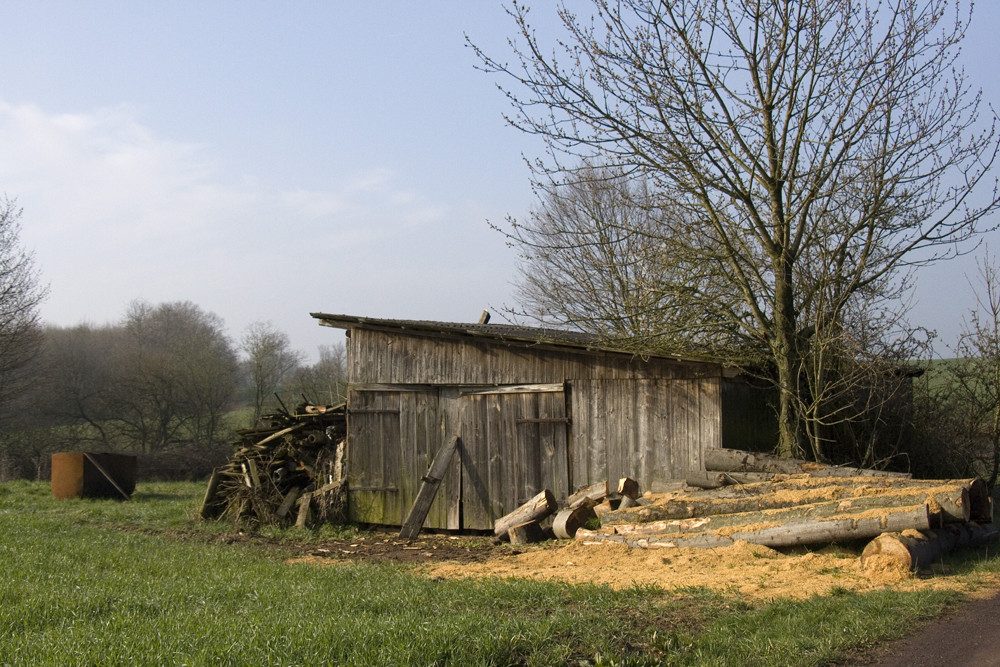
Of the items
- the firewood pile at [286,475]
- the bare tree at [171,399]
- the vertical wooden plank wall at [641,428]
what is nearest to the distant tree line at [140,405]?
the bare tree at [171,399]

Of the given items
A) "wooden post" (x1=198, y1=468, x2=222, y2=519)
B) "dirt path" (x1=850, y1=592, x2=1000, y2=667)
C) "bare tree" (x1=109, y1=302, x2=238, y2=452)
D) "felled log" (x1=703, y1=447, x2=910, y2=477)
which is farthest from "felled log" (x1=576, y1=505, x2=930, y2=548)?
"bare tree" (x1=109, y1=302, x2=238, y2=452)

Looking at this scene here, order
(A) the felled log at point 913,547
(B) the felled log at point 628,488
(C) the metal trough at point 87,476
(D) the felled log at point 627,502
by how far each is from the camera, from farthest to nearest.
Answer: (C) the metal trough at point 87,476, (B) the felled log at point 628,488, (D) the felled log at point 627,502, (A) the felled log at point 913,547

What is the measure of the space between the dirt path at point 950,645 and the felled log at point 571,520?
19.1 feet

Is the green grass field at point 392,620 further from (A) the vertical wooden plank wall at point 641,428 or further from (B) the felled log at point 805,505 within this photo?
(A) the vertical wooden plank wall at point 641,428

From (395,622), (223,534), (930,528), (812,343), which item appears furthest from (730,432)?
(223,534)

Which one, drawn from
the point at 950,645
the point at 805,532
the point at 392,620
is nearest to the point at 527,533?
the point at 805,532

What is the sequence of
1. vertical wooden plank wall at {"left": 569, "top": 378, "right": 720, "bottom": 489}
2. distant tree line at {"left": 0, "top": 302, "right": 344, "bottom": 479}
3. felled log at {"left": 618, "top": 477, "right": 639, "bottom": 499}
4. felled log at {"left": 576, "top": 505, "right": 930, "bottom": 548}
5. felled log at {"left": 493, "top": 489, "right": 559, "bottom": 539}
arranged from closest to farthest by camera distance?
felled log at {"left": 576, "top": 505, "right": 930, "bottom": 548}
felled log at {"left": 618, "top": 477, "right": 639, "bottom": 499}
vertical wooden plank wall at {"left": 569, "top": 378, "right": 720, "bottom": 489}
felled log at {"left": 493, "top": 489, "right": 559, "bottom": 539}
distant tree line at {"left": 0, "top": 302, "right": 344, "bottom": 479}

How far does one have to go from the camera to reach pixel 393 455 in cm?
1541

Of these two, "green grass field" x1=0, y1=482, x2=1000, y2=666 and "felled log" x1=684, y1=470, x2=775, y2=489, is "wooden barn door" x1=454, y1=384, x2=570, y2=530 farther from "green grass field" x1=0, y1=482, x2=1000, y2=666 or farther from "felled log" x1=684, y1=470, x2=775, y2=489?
"green grass field" x1=0, y1=482, x2=1000, y2=666

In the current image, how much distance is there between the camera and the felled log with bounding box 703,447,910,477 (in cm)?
1078

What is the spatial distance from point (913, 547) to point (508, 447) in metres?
7.37

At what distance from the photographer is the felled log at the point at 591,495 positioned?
1209 centimetres

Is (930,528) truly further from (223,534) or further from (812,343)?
(223,534)

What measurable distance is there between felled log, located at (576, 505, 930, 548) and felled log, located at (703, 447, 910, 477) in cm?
202
